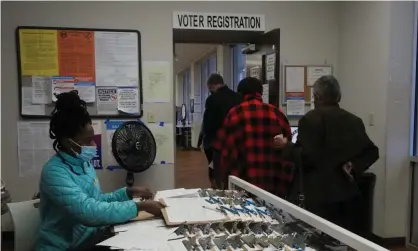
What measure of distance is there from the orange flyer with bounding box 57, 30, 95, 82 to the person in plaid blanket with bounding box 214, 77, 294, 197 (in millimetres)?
1544

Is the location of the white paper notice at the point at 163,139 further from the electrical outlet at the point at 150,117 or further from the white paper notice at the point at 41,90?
the white paper notice at the point at 41,90

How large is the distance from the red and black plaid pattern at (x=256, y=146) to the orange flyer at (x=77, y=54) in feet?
5.06

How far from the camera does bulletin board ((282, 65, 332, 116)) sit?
12.9 feet

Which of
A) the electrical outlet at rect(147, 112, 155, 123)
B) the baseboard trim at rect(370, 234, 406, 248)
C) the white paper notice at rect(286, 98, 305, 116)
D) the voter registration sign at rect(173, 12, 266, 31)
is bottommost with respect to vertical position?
the baseboard trim at rect(370, 234, 406, 248)

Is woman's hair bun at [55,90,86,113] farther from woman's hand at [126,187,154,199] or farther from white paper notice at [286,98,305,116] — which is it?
white paper notice at [286,98,305,116]

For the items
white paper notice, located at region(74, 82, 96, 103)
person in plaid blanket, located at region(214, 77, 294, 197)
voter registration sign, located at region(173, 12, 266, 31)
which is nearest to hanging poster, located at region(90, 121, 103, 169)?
white paper notice, located at region(74, 82, 96, 103)

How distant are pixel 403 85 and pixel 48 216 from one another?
9.47 feet

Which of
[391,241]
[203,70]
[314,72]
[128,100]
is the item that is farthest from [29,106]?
[203,70]

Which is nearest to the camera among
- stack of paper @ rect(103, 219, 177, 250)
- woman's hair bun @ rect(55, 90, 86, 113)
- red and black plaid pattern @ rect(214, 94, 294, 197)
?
stack of paper @ rect(103, 219, 177, 250)

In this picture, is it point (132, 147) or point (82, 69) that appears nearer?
point (132, 147)

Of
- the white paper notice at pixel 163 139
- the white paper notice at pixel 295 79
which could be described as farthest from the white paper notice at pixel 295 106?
the white paper notice at pixel 163 139

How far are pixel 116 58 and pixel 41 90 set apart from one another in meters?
0.71

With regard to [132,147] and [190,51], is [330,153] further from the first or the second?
[190,51]

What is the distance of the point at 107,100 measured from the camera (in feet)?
11.9
